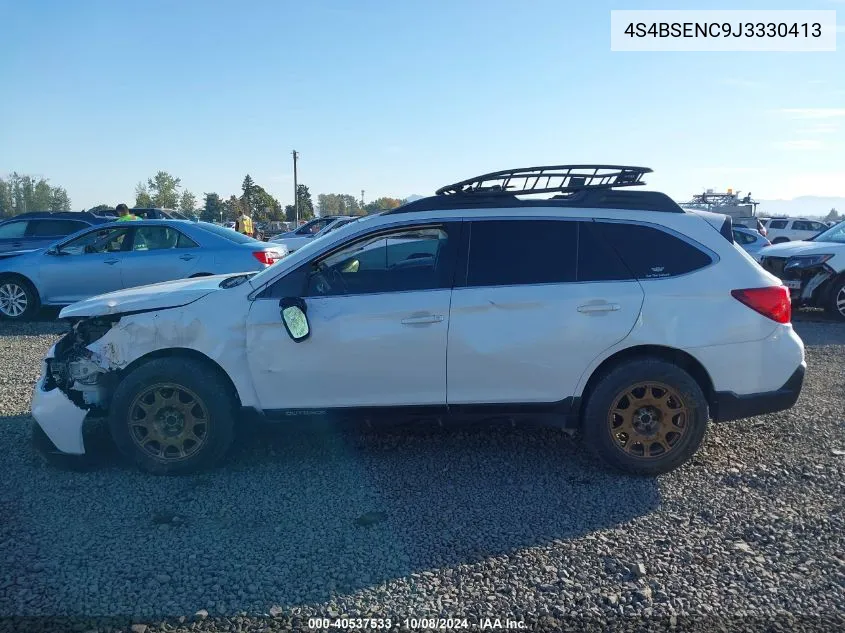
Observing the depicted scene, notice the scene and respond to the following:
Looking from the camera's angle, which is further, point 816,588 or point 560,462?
point 560,462

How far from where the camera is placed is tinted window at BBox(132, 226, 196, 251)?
33.1 feet

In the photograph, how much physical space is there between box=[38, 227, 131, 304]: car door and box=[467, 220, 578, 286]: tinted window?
7462 millimetres

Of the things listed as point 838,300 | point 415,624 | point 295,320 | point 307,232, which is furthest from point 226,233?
point 307,232

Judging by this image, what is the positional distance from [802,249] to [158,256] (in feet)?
32.2

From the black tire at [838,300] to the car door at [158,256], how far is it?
31.1ft

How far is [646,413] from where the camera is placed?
4332 millimetres

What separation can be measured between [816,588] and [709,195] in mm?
34862

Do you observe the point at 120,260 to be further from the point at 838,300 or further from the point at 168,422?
the point at 838,300

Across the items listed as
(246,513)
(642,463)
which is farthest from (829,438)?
(246,513)

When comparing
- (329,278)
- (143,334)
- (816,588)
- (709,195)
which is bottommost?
(816,588)

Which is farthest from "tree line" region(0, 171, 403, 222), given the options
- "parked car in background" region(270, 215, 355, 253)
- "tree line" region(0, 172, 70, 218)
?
"parked car in background" region(270, 215, 355, 253)

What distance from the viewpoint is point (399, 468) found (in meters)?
4.55

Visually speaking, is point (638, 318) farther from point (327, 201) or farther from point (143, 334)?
point (327, 201)

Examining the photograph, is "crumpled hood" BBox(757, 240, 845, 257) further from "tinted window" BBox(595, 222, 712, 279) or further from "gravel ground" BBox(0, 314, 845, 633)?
"tinted window" BBox(595, 222, 712, 279)
